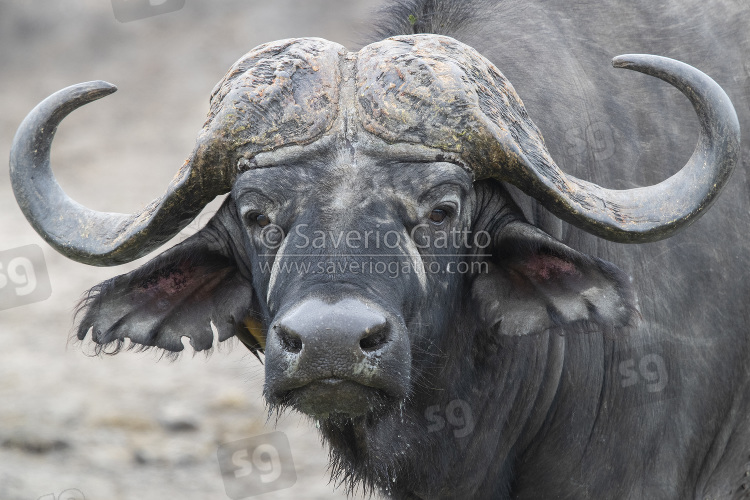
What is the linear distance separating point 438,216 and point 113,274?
730cm

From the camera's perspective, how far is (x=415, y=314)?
3578 millimetres

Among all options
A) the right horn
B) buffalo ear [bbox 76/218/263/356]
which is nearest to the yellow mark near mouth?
buffalo ear [bbox 76/218/263/356]

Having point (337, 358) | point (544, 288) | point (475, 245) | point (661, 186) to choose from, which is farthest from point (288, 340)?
point (661, 186)

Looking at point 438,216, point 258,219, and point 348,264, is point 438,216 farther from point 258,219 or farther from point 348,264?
point 258,219

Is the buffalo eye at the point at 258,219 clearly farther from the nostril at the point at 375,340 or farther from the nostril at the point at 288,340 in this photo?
Result: the nostril at the point at 375,340

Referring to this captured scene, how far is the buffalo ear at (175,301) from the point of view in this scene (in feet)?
13.1

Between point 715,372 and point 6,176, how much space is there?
470 inches

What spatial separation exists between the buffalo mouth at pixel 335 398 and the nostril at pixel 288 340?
0.46 ft

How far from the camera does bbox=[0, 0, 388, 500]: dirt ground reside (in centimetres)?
733

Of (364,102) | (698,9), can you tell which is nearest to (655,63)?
(364,102)

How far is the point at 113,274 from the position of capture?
1011 cm

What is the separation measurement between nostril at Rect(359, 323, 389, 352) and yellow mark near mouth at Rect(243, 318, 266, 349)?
43.8 inches

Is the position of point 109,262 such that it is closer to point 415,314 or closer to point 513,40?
point 415,314

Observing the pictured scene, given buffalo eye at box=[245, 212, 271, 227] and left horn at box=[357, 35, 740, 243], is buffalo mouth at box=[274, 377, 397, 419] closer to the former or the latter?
buffalo eye at box=[245, 212, 271, 227]
